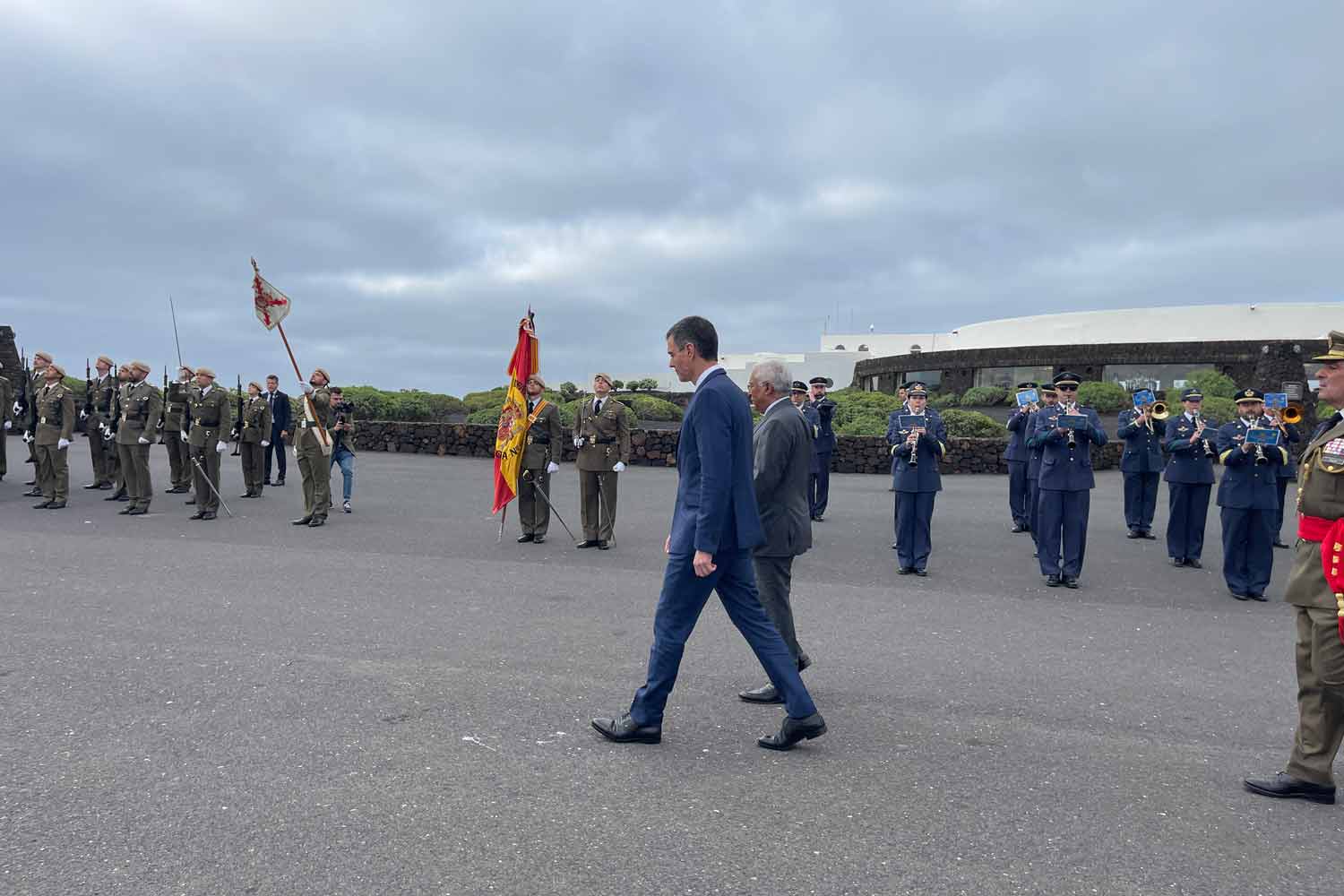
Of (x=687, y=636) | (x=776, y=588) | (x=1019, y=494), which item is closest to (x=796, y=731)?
(x=687, y=636)

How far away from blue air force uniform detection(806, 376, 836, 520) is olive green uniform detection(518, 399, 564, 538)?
3626mm

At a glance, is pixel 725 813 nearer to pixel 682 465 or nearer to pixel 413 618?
pixel 682 465

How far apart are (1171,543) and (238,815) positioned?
31.4ft

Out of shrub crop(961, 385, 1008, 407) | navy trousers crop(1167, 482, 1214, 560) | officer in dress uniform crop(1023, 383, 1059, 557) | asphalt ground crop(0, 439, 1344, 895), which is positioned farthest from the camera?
shrub crop(961, 385, 1008, 407)

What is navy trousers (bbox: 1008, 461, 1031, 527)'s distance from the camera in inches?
471

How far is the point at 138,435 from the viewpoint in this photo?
1201 cm

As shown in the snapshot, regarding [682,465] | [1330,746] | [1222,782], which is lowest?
[1222,782]

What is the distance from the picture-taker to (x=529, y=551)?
973cm

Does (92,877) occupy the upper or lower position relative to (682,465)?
lower

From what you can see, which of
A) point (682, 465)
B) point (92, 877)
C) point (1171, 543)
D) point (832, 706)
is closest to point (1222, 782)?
point (832, 706)

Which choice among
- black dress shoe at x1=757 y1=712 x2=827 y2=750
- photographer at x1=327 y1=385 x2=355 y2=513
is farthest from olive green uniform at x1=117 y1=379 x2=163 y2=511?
black dress shoe at x1=757 y1=712 x2=827 y2=750

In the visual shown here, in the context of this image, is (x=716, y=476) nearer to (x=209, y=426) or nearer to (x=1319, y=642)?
(x=1319, y=642)

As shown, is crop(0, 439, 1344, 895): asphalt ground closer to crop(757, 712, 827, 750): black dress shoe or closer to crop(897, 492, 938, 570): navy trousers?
crop(757, 712, 827, 750): black dress shoe

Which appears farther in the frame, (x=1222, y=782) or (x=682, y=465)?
(x=682, y=465)
